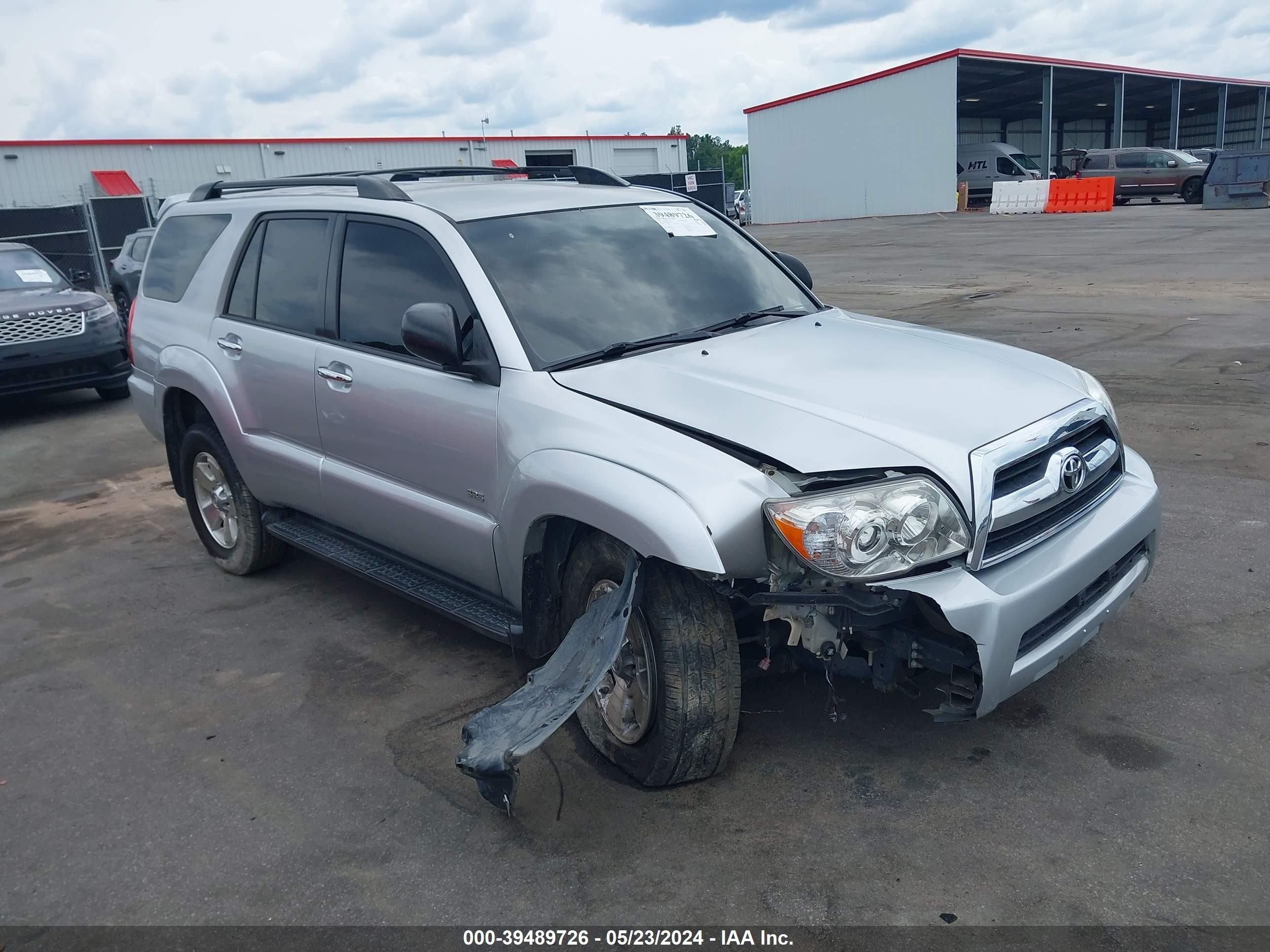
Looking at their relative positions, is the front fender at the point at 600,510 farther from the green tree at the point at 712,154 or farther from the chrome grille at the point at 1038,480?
the green tree at the point at 712,154

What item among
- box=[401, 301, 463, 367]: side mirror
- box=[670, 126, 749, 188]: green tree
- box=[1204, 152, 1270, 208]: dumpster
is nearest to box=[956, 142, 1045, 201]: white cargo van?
box=[1204, 152, 1270, 208]: dumpster

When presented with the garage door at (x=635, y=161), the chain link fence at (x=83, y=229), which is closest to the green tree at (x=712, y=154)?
the garage door at (x=635, y=161)

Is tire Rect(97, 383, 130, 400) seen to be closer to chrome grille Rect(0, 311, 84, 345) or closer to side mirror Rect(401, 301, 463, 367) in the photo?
chrome grille Rect(0, 311, 84, 345)

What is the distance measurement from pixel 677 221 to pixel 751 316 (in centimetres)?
67

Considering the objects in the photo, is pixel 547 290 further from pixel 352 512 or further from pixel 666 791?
pixel 666 791

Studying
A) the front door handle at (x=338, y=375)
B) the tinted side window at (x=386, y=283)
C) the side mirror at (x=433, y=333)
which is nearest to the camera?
the side mirror at (x=433, y=333)

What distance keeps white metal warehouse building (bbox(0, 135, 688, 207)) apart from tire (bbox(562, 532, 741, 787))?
31.5m

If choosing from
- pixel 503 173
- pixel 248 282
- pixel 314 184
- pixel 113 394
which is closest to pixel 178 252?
pixel 248 282

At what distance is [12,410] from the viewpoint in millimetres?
10906

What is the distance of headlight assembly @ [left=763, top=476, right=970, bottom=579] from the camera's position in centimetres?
279

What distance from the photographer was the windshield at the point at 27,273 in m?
10.6

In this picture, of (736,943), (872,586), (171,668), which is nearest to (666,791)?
(736,943)

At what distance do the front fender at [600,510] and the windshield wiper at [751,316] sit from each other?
1020 mm

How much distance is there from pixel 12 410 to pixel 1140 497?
11.1 metres
